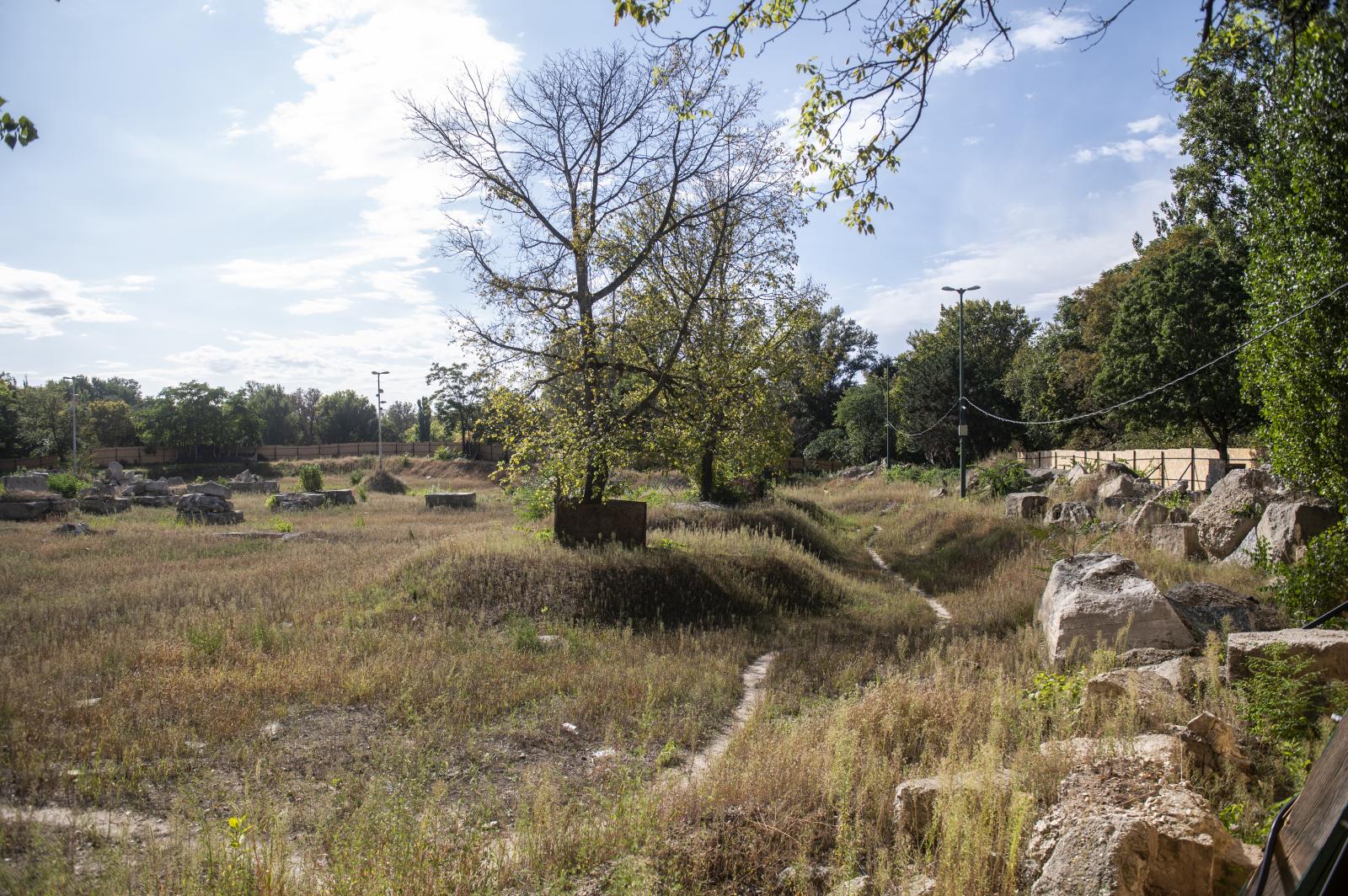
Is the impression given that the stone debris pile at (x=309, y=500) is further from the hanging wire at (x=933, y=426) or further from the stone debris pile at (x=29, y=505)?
the hanging wire at (x=933, y=426)

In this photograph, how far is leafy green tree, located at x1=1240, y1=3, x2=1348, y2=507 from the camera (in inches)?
319

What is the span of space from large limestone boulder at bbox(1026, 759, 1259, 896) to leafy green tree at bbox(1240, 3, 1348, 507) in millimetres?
6853

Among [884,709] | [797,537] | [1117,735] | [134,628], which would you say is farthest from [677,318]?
[1117,735]

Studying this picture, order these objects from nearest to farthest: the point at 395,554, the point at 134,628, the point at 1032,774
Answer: the point at 1032,774
the point at 134,628
the point at 395,554

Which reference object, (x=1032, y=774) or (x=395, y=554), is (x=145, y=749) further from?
(x=395, y=554)

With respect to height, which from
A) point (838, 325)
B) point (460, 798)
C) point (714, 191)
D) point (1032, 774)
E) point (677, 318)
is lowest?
point (460, 798)

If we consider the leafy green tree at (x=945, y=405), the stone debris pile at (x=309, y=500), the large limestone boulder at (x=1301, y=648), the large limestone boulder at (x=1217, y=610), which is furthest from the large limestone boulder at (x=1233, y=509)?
the leafy green tree at (x=945, y=405)

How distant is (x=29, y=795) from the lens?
523cm

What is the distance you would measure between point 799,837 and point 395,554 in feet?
48.0

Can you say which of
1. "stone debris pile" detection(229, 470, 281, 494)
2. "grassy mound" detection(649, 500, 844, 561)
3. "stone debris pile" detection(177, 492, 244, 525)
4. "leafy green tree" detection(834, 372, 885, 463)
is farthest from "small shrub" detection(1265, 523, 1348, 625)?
"leafy green tree" detection(834, 372, 885, 463)

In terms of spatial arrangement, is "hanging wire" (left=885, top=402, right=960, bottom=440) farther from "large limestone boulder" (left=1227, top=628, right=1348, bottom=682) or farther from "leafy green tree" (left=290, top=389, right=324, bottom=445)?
"leafy green tree" (left=290, top=389, right=324, bottom=445)

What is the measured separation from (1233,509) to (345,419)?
99.2 m

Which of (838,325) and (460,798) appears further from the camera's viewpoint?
(838,325)

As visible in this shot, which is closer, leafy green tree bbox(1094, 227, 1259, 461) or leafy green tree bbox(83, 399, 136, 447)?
leafy green tree bbox(1094, 227, 1259, 461)
